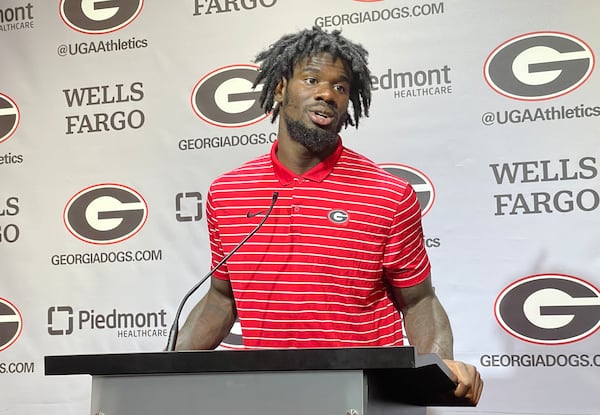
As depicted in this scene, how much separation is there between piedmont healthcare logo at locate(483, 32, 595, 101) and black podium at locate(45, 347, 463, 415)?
5.72 feet

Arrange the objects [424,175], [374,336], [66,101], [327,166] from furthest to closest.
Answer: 1. [66,101]
2. [424,175]
3. [327,166]
4. [374,336]

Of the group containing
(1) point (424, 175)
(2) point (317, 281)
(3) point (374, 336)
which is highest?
(1) point (424, 175)

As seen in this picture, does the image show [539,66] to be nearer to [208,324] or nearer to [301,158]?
[301,158]

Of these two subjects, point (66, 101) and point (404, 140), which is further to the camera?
point (66, 101)

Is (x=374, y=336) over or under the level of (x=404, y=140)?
under

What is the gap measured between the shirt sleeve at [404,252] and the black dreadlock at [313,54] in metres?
0.39

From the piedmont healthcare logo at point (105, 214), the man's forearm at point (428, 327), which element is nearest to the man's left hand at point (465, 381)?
the man's forearm at point (428, 327)

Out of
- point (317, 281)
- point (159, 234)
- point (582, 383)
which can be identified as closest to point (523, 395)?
point (582, 383)

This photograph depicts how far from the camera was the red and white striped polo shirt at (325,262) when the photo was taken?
2256 millimetres

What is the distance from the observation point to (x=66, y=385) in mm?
3520

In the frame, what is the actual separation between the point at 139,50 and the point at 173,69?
181 millimetres

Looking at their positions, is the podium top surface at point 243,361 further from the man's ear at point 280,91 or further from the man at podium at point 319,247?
the man's ear at point 280,91

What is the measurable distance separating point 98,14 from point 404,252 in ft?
6.72

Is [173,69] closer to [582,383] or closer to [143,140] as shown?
[143,140]
